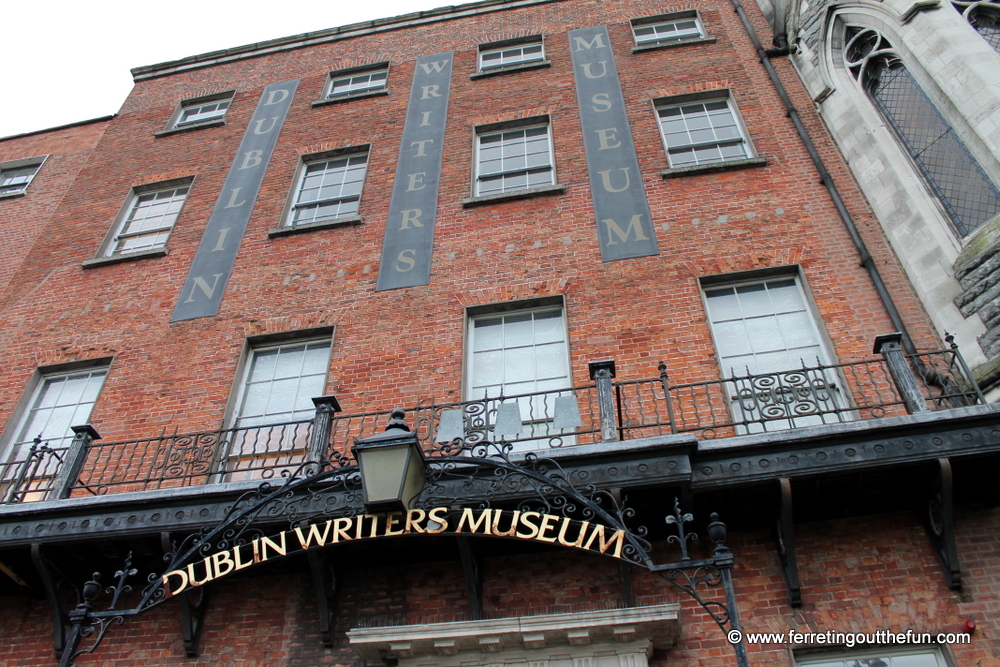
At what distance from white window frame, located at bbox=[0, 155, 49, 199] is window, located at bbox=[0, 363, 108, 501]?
22.6 ft

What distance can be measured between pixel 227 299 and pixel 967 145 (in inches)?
398

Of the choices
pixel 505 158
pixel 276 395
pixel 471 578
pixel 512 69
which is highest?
pixel 512 69

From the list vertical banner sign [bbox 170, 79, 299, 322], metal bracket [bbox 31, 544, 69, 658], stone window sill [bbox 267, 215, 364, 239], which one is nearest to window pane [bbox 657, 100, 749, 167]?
stone window sill [bbox 267, 215, 364, 239]

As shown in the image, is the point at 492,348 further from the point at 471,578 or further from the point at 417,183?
the point at 417,183

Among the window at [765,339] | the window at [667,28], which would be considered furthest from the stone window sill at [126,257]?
the window at [667,28]

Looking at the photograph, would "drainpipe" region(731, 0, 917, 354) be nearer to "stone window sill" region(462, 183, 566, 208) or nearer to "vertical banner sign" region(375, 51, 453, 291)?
"stone window sill" region(462, 183, 566, 208)

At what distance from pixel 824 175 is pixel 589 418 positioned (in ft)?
18.1

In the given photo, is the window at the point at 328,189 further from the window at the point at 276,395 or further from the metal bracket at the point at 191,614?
the metal bracket at the point at 191,614

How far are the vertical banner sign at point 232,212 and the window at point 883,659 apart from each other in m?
8.84

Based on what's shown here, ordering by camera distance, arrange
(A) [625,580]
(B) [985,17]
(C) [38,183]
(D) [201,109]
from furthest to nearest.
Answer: (D) [201,109] < (C) [38,183] < (B) [985,17] < (A) [625,580]

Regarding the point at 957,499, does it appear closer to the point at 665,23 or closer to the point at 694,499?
the point at 694,499

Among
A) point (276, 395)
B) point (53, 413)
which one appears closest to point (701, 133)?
point (276, 395)

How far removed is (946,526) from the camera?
6734 millimetres

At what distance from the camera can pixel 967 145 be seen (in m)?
9.19
